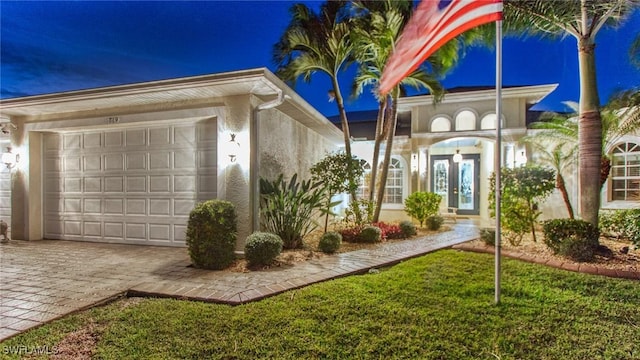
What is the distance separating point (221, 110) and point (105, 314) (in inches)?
151

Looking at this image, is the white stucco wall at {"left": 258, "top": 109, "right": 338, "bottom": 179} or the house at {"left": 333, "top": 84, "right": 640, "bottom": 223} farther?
the house at {"left": 333, "top": 84, "right": 640, "bottom": 223}

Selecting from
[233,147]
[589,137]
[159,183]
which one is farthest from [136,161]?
[589,137]

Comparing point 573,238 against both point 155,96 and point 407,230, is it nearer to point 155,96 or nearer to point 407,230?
point 407,230

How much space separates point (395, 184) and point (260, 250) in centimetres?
813

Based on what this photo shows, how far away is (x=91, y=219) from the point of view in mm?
7145

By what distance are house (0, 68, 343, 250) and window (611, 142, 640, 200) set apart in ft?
29.4

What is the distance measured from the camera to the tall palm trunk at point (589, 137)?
5152mm

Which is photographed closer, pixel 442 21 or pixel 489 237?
pixel 442 21

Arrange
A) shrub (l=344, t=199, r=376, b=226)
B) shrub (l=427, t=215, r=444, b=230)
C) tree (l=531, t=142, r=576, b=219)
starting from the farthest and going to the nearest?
shrub (l=427, t=215, r=444, b=230), tree (l=531, t=142, r=576, b=219), shrub (l=344, t=199, r=376, b=226)

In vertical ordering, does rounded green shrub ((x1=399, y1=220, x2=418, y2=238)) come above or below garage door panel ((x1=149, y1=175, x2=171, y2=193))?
below

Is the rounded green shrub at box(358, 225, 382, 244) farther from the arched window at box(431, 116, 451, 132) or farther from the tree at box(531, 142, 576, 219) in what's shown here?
the arched window at box(431, 116, 451, 132)

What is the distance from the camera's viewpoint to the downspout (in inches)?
217


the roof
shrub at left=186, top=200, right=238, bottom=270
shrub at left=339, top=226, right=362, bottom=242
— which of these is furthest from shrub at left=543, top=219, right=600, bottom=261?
shrub at left=186, top=200, right=238, bottom=270

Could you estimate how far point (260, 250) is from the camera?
4.72m
